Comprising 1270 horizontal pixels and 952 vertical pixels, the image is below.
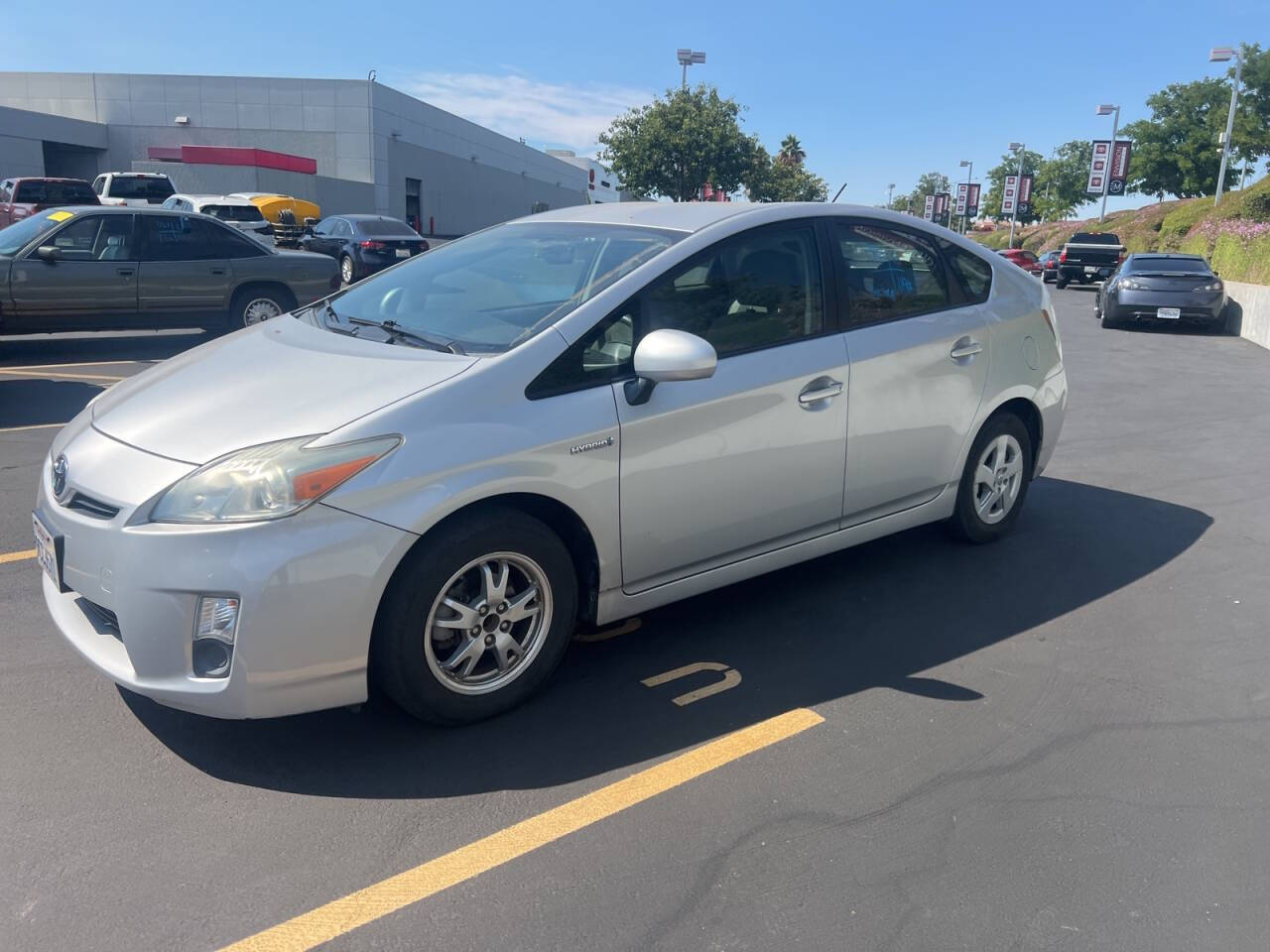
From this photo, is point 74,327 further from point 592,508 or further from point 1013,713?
point 1013,713

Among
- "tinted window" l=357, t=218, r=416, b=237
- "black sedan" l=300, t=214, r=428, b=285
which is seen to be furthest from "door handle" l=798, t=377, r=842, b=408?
"tinted window" l=357, t=218, r=416, b=237

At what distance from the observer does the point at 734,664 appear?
401 cm

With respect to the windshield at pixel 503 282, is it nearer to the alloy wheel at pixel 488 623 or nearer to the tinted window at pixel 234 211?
the alloy wheel at pixel 488 623

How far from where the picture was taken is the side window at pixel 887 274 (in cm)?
449

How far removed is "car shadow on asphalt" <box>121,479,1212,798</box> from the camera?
3.24 metres

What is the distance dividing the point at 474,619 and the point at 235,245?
32.4 feet

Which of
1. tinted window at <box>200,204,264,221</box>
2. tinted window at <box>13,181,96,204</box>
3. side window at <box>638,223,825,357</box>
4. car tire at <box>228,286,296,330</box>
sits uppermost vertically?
tinted window at <box>13,181,96,204</box>

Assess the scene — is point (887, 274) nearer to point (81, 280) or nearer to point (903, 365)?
point (903, 365)

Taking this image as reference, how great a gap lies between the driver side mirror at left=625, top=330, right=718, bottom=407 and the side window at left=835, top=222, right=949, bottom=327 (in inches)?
44.9

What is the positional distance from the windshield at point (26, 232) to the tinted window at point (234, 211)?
603 inches

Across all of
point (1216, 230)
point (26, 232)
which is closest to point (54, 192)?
point (26, 232)

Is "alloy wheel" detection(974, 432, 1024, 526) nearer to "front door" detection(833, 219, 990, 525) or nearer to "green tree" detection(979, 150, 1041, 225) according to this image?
"front door" detection(833, 219, 990, 525)

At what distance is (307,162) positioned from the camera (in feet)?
141

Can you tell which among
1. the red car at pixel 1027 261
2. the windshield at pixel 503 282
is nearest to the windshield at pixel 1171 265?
the windshield at pixel 503 282
